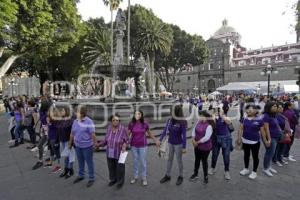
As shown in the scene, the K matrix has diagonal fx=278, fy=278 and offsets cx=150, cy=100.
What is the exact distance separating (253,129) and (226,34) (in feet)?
296

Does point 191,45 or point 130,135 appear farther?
point 191,45

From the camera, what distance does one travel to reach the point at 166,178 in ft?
19.2

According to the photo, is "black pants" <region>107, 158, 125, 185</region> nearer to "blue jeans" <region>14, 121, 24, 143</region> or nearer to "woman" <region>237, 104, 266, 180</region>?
"woman" <region>237, 104, 266, 180</region>

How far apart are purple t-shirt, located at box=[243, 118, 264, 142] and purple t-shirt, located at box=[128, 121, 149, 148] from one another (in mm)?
2162

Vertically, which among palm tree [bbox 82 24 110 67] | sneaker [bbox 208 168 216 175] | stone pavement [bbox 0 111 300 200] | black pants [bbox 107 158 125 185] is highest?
palm tree [bbox 82 24 110 67]

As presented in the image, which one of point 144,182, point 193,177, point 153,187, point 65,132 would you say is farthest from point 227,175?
point 65,132

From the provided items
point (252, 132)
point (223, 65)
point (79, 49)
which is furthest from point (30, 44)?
point (223, 65)

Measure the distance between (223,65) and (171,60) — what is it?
35.5m

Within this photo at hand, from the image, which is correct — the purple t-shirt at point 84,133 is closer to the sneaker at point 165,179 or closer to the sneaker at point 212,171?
the sneaker at point 165,179

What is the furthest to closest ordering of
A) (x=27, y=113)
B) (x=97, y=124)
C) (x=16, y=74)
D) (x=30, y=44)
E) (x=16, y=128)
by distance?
1. (x=16, y=74)
2. (x=30, y=44)
3. (x=97, y=124)
4. (x=16, y=128)
5. (x=27, y=113)

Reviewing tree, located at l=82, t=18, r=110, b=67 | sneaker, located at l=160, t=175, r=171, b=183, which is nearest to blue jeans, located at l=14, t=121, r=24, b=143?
sneaker, located at l=160, t=175, r=171, b=183

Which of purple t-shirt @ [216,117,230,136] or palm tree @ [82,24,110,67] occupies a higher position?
palm tree @ [82,24,110,67]

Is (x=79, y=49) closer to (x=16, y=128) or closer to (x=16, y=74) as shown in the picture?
(x=16, y=74)

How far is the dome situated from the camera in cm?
8771
